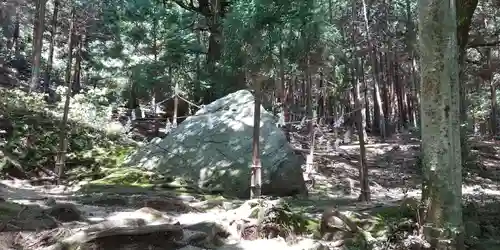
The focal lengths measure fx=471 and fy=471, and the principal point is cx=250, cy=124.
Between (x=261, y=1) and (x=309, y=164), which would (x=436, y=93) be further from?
(x=309, y=164)

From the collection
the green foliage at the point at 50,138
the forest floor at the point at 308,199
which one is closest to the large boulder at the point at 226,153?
the forest floor at the point at 308,199

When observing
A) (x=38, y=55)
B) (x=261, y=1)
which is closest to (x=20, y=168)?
(x=261, y=1)

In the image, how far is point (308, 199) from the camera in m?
10.1

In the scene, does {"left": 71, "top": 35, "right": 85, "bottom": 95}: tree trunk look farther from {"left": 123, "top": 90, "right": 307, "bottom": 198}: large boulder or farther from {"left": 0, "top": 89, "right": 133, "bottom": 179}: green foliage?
{"left": 123, "top": 90, "right": 307, "bottom": 198}: large boulder

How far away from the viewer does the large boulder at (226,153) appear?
1033cm

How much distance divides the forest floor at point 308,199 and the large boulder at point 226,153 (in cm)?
89

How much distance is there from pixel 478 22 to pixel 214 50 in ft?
39.2

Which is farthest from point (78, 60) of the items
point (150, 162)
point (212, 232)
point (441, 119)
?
point (441, 119)

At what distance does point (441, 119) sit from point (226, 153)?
635 cm

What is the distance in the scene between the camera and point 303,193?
10.5 meters

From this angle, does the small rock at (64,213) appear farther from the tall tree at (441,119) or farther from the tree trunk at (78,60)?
the tree trunk at (78,60)

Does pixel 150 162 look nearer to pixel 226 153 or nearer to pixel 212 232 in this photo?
pixel 226 153

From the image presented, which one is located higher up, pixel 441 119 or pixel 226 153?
pixel 441 119

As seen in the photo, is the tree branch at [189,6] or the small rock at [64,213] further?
the tree branch at [189,6]
